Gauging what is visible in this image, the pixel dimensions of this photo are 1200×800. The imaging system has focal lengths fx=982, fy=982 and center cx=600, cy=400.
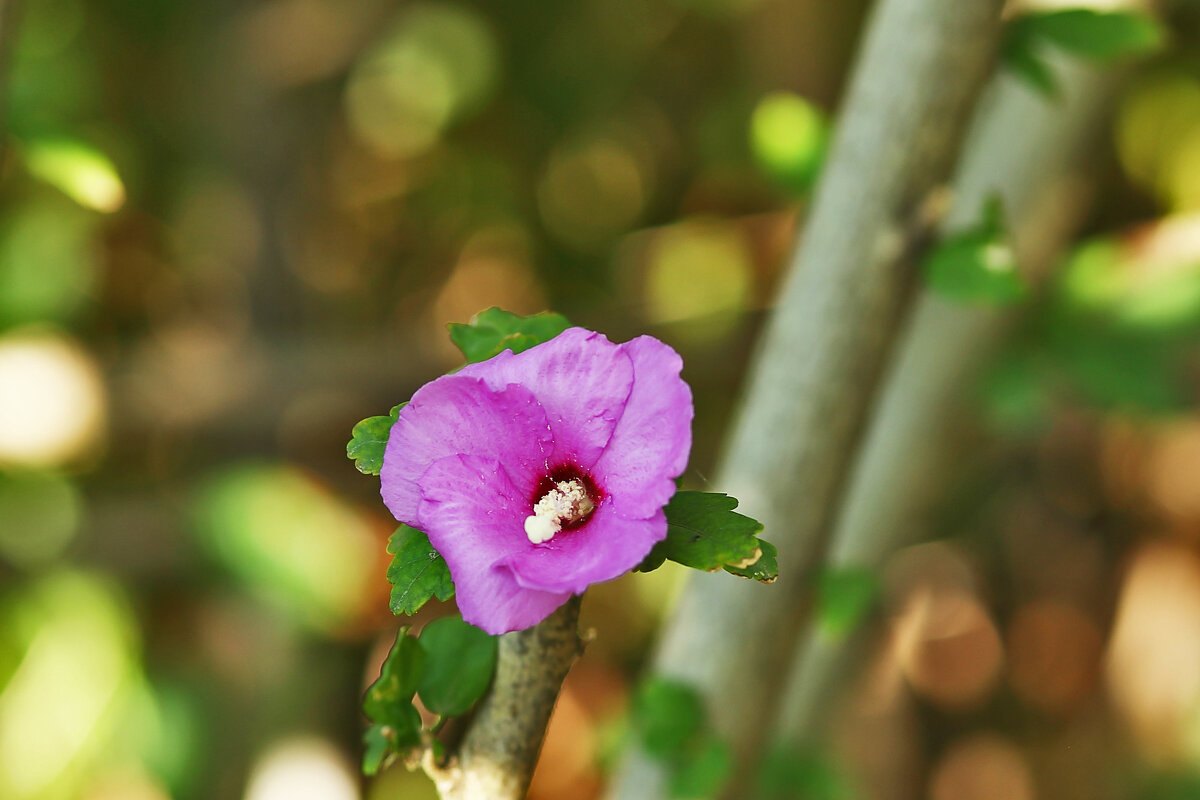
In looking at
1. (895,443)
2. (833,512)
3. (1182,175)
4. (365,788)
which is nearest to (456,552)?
(833,512)

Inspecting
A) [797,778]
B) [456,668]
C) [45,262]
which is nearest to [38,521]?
[45,262]

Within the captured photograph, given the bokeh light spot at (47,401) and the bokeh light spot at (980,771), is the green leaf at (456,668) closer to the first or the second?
the bokeh light spot at (47,401)

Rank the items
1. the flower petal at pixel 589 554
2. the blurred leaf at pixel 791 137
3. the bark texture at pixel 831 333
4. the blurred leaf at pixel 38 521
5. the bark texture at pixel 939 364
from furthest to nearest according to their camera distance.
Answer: the blurred leaf at pixel 38 521 < the bark texture at pixel 939 364 < the blurred leaf at pixel 791 137 < the bark texture at pixel 831 333 < the flower petal at pixel 589 554

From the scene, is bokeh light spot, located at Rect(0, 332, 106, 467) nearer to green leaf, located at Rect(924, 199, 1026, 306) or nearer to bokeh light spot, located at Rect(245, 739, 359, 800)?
bokeh light spot, located at Rect(245, 739, 359, 800)

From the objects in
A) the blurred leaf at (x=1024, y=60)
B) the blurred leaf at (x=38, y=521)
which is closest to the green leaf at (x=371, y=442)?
the blurred leaf at (x=1024, y=60)

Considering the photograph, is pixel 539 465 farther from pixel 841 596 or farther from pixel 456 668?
pixel 841 596

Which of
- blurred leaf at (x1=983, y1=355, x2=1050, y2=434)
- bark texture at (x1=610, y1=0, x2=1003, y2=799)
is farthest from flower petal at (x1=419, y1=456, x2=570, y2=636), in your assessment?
blurred leaf at (x1=983, y1=355, x2=1050, y2=434)
